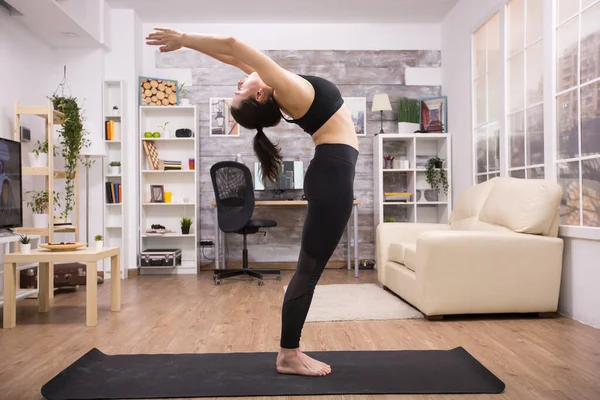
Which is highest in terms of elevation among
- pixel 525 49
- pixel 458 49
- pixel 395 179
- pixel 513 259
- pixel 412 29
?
pixel 412 29

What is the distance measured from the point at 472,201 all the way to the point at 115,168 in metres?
3.61

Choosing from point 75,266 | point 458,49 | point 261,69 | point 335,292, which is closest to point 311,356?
point 261,69

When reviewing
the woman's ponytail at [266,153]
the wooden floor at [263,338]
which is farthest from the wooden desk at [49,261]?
the woman's ponytail at [266,153]

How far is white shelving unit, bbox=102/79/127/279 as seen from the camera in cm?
556

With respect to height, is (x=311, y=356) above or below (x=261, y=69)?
below

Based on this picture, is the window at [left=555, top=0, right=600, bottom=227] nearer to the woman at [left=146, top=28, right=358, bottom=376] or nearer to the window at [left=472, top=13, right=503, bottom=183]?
the window at [left=472, top=13, right=503, bottom=183]

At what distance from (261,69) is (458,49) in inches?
173

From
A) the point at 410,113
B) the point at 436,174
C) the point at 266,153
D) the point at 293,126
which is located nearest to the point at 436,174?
the point at 436,174

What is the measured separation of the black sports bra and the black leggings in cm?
10

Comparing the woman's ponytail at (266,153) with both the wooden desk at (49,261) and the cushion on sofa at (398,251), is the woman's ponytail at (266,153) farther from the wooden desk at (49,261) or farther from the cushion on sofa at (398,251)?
the cushion on sofa at (398,251)

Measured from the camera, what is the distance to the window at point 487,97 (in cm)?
455

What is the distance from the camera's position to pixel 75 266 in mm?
4406

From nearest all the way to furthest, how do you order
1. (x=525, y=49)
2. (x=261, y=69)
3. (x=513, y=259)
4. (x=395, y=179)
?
(x=261, y=69)
(x=513, y=259)
(x=525, y=49)
(x=395, y=179)

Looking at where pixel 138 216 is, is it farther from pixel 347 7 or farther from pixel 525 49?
pixel 525 49
